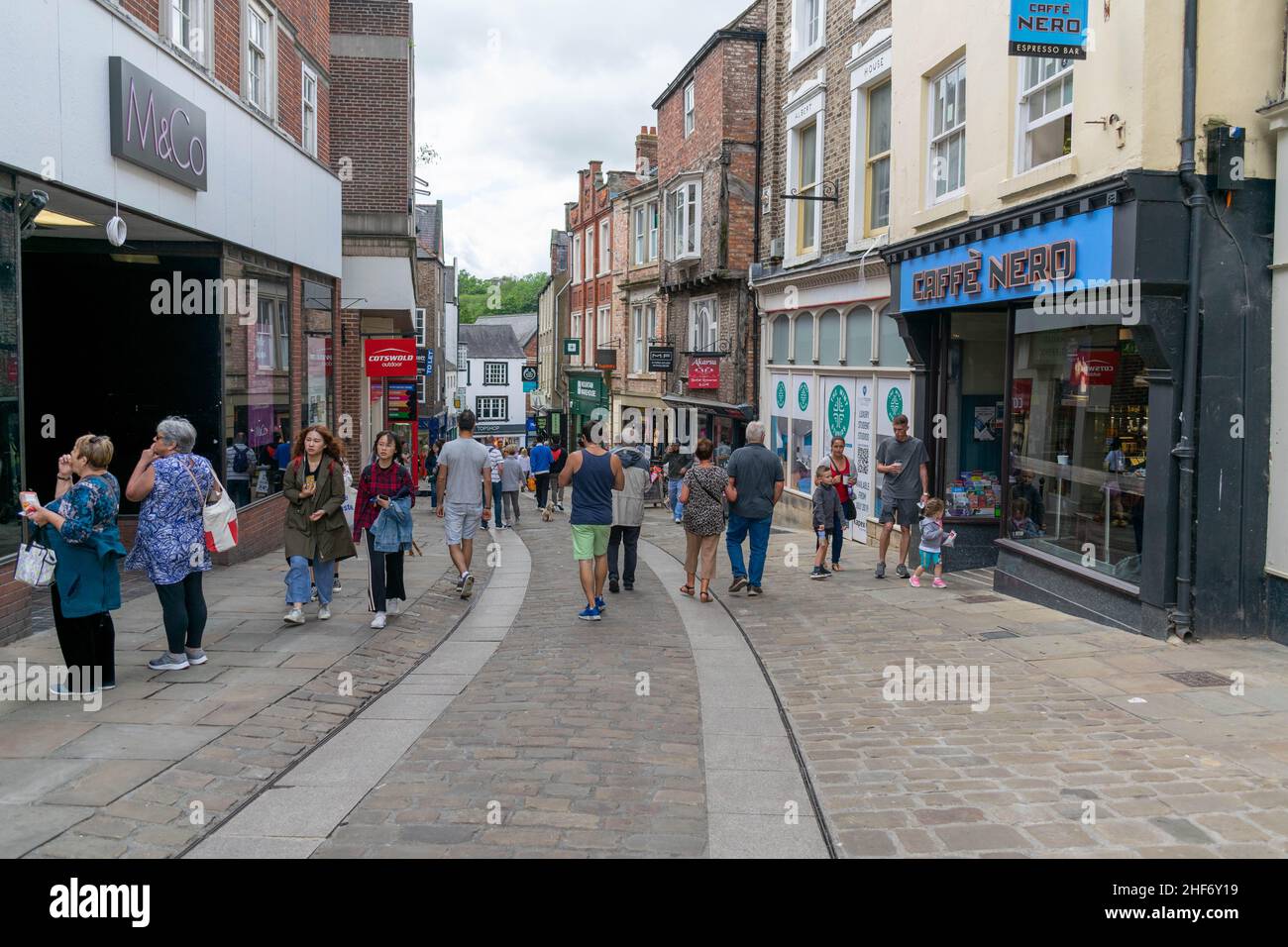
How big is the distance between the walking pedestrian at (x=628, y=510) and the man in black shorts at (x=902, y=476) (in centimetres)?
276

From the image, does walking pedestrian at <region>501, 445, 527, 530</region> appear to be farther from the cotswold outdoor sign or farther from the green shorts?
the green shorts

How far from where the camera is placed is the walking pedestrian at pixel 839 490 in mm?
12906

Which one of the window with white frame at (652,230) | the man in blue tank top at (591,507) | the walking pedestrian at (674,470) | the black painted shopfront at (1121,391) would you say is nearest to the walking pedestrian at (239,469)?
the man in blue tank top at (591,507)

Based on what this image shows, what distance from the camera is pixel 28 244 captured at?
12.8 meters

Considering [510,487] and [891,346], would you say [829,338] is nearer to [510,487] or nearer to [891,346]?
[891,346]

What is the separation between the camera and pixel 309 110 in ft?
59.7

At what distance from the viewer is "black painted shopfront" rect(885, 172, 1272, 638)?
8.47 meters

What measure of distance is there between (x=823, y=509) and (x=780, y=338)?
364 inches

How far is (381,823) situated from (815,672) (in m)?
4.08

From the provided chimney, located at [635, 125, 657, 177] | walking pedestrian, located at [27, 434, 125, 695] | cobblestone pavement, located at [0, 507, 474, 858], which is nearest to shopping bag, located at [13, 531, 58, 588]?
walking pedestrian, located at [27, 434, 125, 695]

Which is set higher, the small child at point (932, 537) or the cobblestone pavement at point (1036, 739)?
the small child at point (932, 537)

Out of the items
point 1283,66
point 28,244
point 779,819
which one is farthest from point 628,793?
point 28,244

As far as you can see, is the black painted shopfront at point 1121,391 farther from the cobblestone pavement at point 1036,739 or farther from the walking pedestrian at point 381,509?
the walking pedestrian at point 381,509

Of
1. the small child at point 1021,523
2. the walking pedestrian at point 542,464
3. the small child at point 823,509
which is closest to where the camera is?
the small child at point 1021,523
